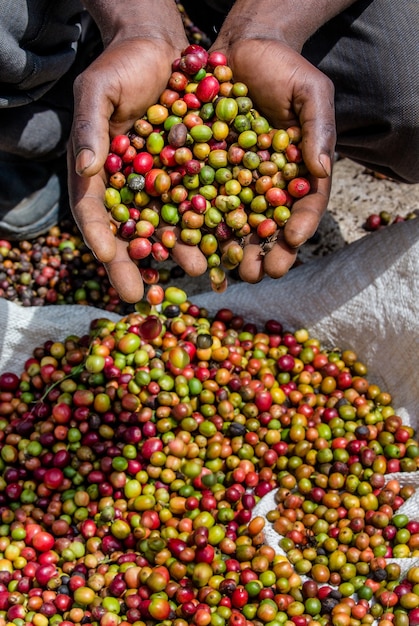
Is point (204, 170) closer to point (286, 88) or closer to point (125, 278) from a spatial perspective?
point (286, 88)

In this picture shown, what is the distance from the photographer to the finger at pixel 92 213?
3.14 m

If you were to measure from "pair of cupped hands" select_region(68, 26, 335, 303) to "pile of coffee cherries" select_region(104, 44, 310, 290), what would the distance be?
0.18 feet

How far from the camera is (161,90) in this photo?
11.5ft

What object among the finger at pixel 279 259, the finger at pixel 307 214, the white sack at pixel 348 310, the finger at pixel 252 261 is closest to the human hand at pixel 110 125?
the finger at pixel 252 261

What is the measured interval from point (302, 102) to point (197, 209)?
0.69 m

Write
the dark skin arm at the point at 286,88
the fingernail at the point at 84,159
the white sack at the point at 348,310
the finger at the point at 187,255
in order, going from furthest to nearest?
1. the white sack at the point at 348,310
2. the finger at the point at 187,255
3. the dark skin arm at the point at 286,88
4. the fingernail at the point at 84,159

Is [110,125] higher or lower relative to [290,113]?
lower

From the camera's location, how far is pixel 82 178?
3.25 meters

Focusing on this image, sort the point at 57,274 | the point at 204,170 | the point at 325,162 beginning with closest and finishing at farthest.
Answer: the point at 325,162, the point at 204,170, the point at 57,274

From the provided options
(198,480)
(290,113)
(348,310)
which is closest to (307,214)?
(290,113)

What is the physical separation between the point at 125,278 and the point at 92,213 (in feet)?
1.09

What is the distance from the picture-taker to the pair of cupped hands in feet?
10.3

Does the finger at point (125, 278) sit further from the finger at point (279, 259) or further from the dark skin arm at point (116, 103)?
the finger at point (279, 259)

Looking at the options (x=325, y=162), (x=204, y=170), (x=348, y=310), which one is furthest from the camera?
(x=348, y=310)
